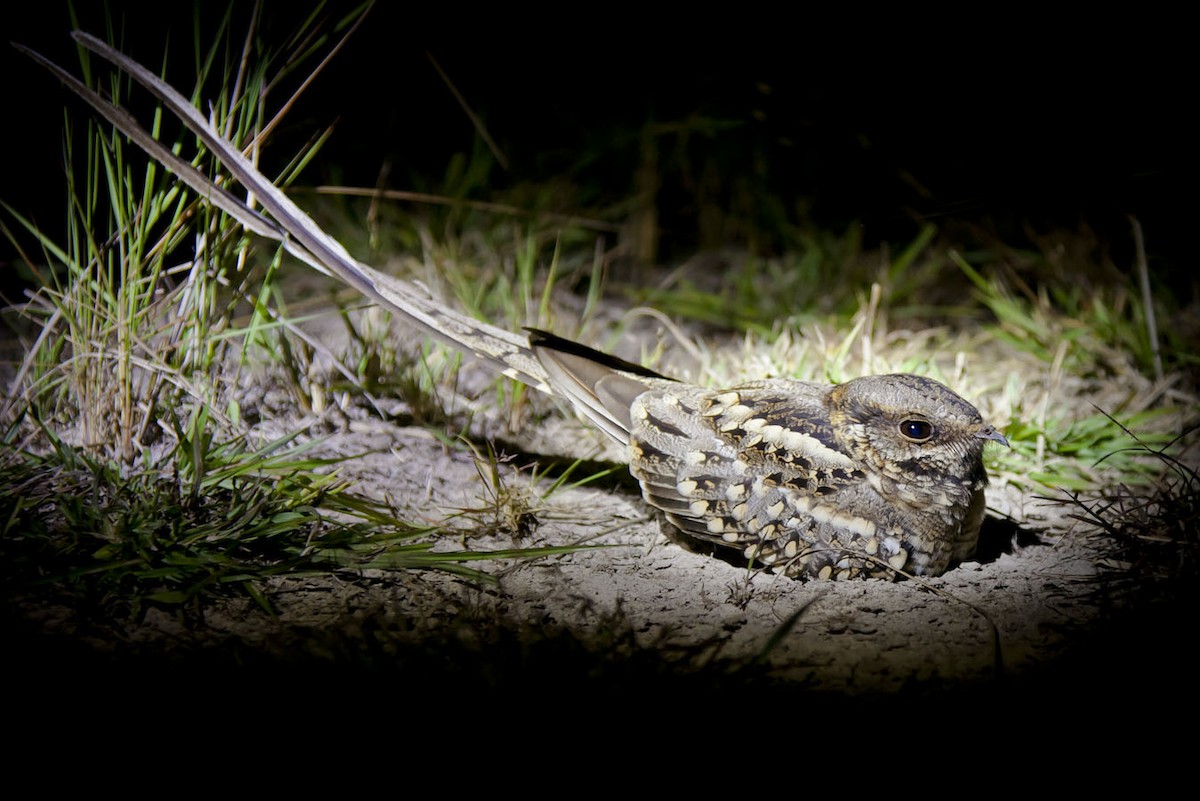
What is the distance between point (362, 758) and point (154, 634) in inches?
24.1

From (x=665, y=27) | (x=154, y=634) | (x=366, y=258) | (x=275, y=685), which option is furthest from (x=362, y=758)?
(x=665, y=27)

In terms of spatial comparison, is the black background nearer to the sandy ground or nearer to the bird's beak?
the bird's beak

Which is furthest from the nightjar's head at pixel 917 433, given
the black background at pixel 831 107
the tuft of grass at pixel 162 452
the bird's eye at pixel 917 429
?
the black background at pixel 831 107

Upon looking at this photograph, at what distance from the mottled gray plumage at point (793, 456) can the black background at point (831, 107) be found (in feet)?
7.07

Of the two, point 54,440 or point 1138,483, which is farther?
point 1138,483

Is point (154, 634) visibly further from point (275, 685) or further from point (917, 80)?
point (917, 80)

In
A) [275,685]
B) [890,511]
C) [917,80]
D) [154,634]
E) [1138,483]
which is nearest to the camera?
[275,685]

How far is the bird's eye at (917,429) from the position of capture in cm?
209

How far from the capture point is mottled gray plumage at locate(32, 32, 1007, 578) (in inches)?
81.4

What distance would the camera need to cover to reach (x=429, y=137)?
5152mm

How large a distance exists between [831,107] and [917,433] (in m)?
3.40

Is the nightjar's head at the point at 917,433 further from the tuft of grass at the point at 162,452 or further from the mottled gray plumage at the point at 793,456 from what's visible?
the tuft of grass at the point at 162,452

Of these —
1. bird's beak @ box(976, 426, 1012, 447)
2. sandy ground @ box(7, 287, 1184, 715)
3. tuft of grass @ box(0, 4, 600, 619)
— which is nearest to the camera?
sandy ground @ box(7, 287, 1184, 715)

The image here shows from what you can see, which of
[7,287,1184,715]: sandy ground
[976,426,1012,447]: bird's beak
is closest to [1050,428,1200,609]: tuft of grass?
[7,287,1184,715]: sandy ground
